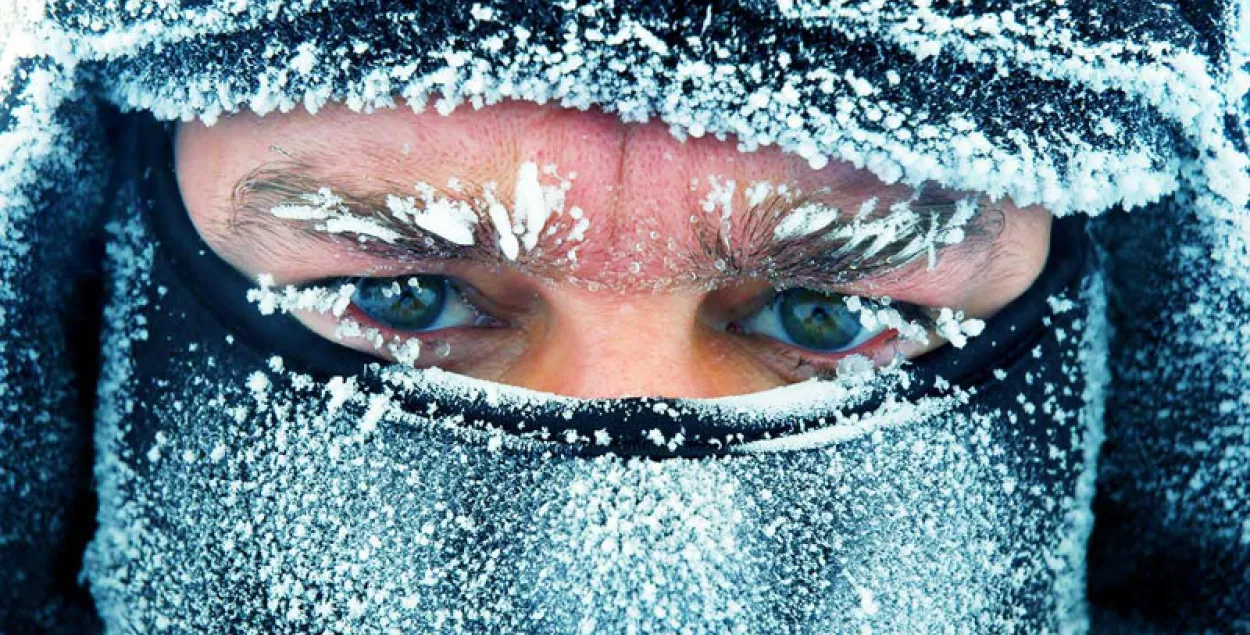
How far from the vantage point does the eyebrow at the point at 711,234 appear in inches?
48.3

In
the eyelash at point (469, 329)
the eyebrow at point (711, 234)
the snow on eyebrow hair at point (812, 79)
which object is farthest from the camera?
the eyelash at point (469, 329)

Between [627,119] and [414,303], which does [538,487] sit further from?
[627,119]

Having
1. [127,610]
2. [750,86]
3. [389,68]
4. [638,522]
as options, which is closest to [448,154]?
[389,68]

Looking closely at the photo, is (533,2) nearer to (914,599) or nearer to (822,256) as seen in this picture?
(822,256)

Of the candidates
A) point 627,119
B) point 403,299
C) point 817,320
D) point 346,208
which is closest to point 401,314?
point 403,299

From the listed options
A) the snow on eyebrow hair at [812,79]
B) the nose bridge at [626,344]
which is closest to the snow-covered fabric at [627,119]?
the snow on eyebrow hair at [812,79]

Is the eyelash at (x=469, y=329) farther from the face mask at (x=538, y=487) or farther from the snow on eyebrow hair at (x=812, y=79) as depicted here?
the snow on eyebrow hair at (x=812, y=79)

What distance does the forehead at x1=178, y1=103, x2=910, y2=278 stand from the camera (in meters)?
1.21

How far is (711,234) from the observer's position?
1230 millimetres

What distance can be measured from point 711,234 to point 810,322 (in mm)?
261

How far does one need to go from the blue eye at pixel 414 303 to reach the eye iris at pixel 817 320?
39 cm

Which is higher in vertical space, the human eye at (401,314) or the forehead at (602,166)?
the forehead at (602,166)

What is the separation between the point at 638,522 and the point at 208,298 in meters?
0.60

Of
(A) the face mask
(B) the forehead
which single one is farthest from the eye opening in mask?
(B) the forehead
